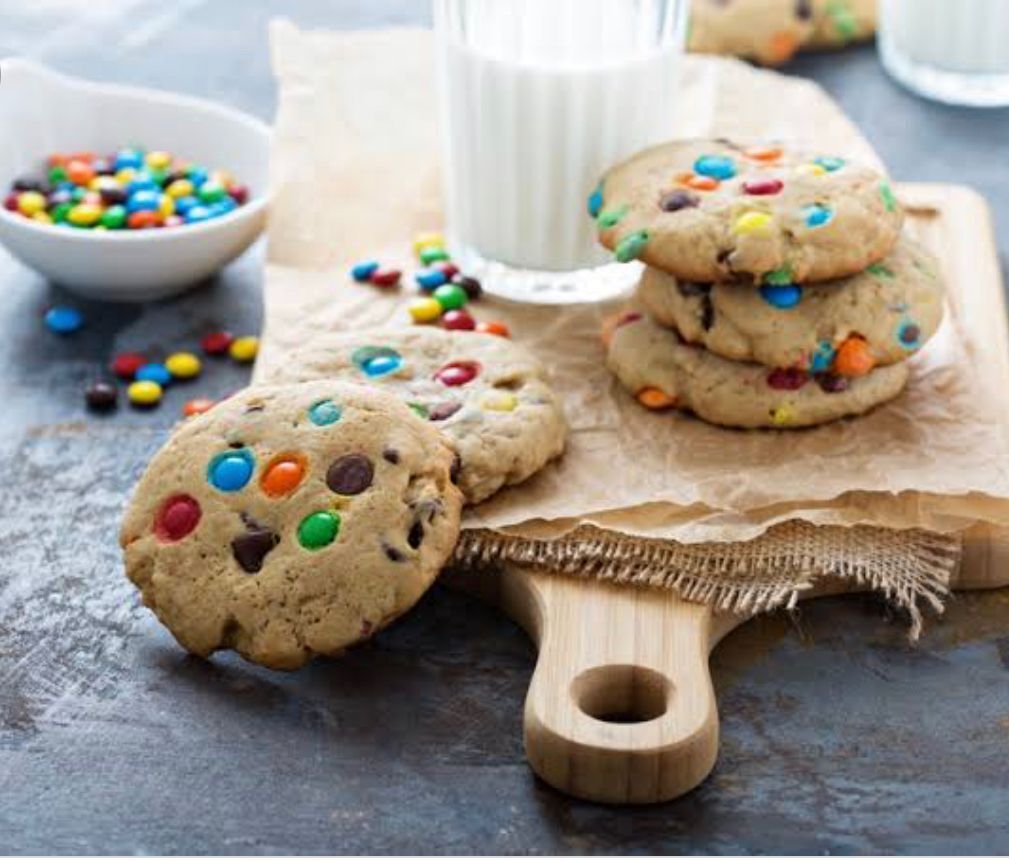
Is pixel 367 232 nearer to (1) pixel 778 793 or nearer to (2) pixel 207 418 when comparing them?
(2) pixel 207 418

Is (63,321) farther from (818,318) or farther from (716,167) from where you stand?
(818,318)

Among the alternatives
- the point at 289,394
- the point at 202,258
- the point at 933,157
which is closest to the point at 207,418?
the point at 289,394

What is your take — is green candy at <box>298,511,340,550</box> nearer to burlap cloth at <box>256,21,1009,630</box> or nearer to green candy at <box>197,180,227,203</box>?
burlap cloth at <box>256,21,1009,630</box>

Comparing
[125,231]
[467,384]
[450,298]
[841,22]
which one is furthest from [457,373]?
[841,22]

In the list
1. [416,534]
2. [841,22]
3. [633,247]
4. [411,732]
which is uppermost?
[633,247]

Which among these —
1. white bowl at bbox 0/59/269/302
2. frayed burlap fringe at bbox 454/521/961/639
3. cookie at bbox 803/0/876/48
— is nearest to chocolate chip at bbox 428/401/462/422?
frayed burlap fringe at bbox 454/521/961/639

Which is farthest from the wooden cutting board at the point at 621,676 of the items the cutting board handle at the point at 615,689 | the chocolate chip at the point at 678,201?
the chocolate chip at the point at 678,201
